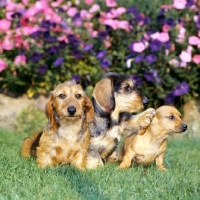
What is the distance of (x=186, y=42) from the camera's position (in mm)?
9945

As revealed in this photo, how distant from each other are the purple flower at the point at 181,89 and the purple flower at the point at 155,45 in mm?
730

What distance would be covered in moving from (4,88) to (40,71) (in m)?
1.17

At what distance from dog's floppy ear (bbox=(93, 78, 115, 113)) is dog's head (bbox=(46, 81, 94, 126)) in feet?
0.90

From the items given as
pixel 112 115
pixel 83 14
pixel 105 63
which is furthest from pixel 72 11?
pixel 112 115

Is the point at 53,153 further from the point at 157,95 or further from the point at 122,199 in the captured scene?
the point at 157,95

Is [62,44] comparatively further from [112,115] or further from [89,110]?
[89,110]

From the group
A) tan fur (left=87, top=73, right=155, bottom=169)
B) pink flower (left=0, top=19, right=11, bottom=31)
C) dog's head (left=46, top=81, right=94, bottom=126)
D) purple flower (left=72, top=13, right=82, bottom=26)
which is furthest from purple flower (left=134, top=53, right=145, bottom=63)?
dog's head (left=46, top=81, right=94, bottom=126)

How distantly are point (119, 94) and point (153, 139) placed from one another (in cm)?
64

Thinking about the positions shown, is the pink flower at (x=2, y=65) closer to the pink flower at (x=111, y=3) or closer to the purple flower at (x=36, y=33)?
the purple flower at (x=36, y=33)

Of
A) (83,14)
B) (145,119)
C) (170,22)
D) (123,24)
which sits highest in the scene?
(145,119)

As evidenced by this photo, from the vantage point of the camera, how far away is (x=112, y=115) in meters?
6.50

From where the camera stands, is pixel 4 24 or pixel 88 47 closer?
pixel 88 47

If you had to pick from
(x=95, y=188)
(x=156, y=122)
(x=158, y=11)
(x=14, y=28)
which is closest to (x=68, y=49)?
(x=14, y=28)

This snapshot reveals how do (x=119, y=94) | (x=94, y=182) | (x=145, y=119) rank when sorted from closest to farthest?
(x=94, y=182) < (x=145, y=119) < (x=119, y=94)
